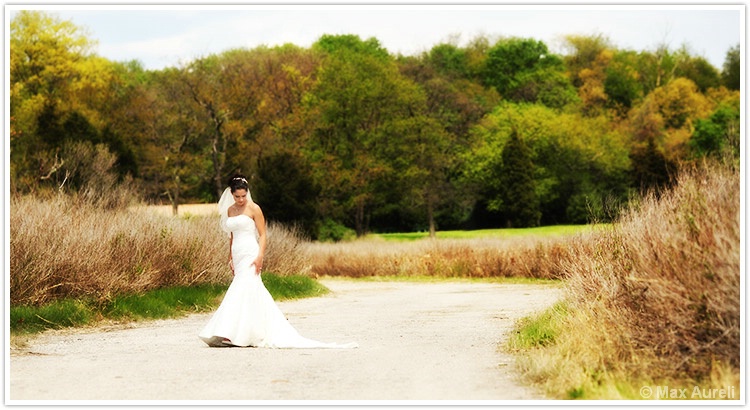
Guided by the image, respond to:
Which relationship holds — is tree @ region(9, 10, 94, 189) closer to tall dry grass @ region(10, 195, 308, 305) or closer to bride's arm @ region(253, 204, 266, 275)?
tall dry grass @ region(10, 195, 308, 305)

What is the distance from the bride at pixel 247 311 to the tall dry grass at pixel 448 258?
73.1 feet

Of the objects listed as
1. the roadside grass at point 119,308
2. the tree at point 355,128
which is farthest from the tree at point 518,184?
the roadside grass at point 119,308

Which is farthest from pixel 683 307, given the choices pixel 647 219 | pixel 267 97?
pixel 267 97

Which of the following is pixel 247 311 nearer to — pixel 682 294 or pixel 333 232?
pixel 682 294

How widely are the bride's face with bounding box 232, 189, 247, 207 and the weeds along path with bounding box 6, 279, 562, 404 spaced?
81.1 inches

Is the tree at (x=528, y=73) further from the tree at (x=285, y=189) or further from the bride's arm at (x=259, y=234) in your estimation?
the bride's arm at (x=259, y=234)

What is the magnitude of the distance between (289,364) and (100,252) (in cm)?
767

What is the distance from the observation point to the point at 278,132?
6881cm

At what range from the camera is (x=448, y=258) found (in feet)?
125

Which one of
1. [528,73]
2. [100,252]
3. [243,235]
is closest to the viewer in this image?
[243,235]

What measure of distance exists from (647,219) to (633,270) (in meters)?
1.04

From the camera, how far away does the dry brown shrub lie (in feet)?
28.8

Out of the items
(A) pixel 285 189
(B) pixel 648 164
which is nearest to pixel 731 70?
(B) pixel 648 164

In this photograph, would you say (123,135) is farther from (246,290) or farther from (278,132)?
(246,290)
